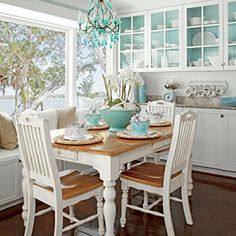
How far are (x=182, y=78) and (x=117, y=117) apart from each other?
2.52 m

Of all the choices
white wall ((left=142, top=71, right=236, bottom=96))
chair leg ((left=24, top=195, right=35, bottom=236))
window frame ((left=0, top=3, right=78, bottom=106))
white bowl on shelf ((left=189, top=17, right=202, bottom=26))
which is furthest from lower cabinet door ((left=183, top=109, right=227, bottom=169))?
chair leg ((left=24, top=195, right=35, bottom=236))

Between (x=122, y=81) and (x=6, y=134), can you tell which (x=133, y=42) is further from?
(x=6, y=134)

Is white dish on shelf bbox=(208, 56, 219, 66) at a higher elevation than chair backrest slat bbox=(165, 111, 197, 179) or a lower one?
higher

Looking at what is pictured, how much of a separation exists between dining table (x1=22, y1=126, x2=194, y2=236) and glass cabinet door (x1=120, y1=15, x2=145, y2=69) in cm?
277

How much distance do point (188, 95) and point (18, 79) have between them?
8.16ft

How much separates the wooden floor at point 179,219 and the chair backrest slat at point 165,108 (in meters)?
0.91

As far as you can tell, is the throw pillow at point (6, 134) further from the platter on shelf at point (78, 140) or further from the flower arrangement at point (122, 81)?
the flower arrangement at point (122, 81)

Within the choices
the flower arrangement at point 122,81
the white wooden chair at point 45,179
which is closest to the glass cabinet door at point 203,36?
the flower arrangement at point 122,81

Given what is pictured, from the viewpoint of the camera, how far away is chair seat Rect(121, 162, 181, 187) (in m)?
2.52

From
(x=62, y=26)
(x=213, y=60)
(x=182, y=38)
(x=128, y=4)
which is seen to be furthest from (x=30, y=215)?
(x=128, y=4)

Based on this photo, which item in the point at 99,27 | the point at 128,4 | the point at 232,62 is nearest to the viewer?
the point at 99,27

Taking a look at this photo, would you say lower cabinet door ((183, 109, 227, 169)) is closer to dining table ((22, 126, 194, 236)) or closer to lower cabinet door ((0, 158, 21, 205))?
dining table ((22, 126, 194, 236))

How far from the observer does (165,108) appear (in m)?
3.89

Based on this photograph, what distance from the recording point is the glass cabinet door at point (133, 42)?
16.7ft
